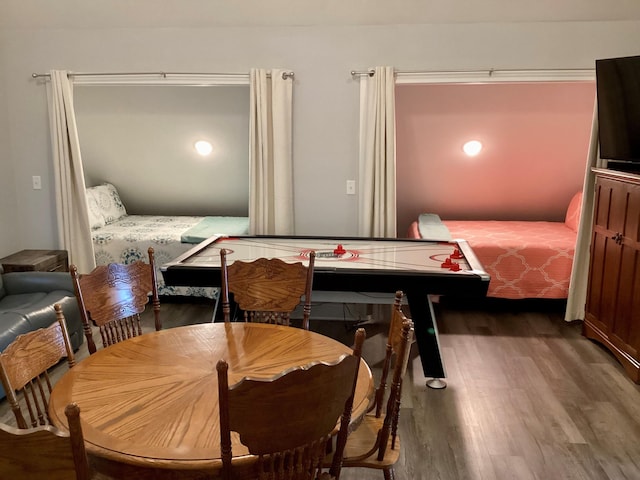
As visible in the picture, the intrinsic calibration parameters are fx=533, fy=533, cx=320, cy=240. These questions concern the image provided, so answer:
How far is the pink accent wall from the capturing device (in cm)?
485

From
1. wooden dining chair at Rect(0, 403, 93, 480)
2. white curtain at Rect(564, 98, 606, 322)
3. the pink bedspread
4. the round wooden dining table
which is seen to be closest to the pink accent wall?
white curtain at Rect(564, 98, 606, 322)

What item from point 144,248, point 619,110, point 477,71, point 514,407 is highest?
point 477,71

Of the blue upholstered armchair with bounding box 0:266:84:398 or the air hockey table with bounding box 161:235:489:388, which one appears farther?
the blue upholstered armchair with bounding box 0:266:84:398

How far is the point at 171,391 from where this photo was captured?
5.60 feet

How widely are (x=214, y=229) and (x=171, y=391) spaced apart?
10.7ft

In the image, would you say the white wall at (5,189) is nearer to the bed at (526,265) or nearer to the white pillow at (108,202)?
the white pillow at (108,202)

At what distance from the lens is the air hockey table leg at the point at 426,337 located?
A: 10.4 ft

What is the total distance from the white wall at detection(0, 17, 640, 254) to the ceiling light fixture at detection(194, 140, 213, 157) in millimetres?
1353

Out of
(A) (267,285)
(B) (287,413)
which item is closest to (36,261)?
(A) (267,285)

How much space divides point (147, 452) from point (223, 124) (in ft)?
13.6

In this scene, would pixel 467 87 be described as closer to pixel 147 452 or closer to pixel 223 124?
pixel 223 124

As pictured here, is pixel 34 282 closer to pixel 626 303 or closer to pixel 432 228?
pixel 432 228

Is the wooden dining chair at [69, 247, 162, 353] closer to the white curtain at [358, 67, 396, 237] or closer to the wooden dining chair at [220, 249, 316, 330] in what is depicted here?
the wooden dining chair at [220, 249, 316, 330]

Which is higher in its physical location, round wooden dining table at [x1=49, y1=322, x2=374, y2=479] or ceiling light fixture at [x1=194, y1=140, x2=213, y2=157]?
ceiling light fixture at [x1=194, y1=140, x2=213, y2=157]
